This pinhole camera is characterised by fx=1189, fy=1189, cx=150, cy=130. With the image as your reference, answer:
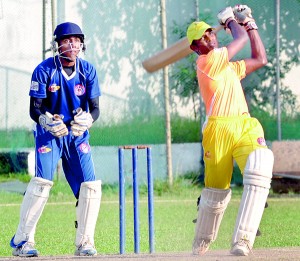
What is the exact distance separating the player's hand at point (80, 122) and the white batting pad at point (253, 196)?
121 centimetres

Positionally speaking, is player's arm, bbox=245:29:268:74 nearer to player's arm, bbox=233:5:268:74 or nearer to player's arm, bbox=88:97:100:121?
player's arm, bbox=233:5:268:74

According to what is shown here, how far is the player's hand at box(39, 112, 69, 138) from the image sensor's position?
297 inches

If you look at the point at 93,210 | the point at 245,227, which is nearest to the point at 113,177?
the point at 93,210

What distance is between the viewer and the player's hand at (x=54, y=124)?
24.7 ft

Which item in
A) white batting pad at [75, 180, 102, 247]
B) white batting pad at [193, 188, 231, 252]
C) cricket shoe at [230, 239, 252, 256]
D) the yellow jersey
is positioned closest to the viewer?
cricket shoe at [230, 239, 252, 256]

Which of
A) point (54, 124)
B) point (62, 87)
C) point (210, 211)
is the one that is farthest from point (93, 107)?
point (210, 211)

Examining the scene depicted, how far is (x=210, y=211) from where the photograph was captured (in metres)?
7.45

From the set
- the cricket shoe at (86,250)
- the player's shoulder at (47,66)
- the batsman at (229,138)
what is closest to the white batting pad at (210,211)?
the batsman at (229,138)

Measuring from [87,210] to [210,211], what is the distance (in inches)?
33.5

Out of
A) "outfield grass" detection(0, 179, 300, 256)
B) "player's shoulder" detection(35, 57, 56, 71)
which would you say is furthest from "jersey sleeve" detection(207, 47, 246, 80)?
"outfield grass" detection(0, 179, 300, 256)

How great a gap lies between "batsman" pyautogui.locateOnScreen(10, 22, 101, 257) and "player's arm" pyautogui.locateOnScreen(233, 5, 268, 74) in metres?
1.05

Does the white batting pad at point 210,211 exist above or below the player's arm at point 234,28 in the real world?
below

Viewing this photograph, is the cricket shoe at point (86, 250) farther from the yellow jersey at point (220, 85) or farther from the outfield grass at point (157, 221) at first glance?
the yellow jersey at point (220, 85)

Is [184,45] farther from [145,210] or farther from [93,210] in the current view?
[145,210]
